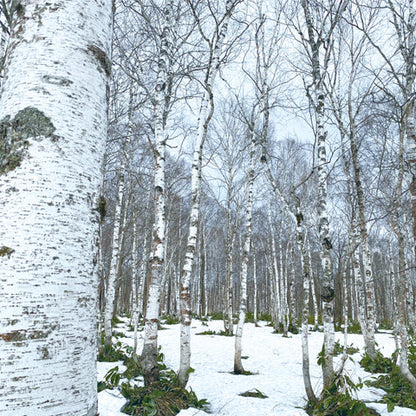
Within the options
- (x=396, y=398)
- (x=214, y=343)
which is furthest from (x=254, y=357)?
(x=396, y=398)

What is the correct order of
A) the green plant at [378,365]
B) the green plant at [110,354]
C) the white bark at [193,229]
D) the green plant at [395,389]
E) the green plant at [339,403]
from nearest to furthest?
the green plant at [339,403], the green plant at [395,389], the white bark at [193,229], the green plant at [378,365], the green plant at [110,354]

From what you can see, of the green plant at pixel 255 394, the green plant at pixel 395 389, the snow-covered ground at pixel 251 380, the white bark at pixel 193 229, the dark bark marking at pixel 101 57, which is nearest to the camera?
the dark bark marking at pixel 101 57

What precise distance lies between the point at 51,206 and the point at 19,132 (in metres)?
0.25

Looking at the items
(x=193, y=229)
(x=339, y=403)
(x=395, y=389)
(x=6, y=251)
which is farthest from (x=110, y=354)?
(x=6, y=251)

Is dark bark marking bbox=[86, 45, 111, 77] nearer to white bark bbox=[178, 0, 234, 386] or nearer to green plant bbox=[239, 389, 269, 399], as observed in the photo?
white bark bbox=[178, 0, 234, 386]

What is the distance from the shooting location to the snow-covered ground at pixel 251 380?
12.0ft

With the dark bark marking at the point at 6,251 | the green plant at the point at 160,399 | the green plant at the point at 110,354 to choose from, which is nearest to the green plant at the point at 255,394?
the green plant at the point at 160,399

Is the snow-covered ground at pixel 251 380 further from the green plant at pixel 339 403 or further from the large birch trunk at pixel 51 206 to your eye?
the large birch trunk at pixel 51 206

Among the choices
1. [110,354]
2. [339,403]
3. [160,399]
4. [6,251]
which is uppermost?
[6,251]

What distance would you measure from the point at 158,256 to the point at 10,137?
12.2ft

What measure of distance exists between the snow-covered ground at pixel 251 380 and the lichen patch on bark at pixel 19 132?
11.3 ft

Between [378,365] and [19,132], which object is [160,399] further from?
[378,365]

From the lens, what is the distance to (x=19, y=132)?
0.84 meters

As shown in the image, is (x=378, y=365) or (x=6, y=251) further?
(x=378, y=365)
